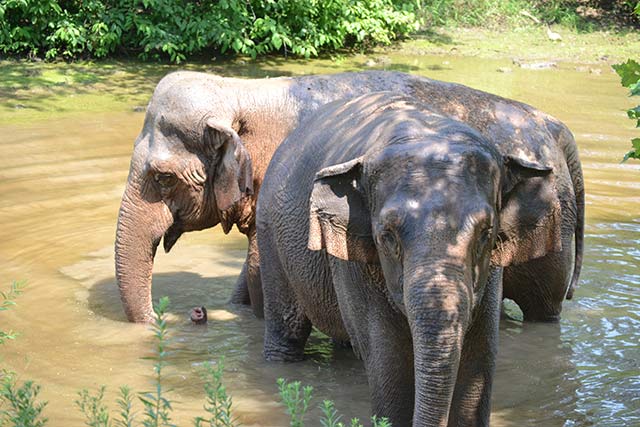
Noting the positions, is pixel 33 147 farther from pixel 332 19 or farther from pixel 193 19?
pixel 332 19

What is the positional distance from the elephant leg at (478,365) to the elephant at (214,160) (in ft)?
7.02

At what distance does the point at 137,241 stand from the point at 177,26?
11.4 meters

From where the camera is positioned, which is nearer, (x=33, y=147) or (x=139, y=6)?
(x=33, y=147)

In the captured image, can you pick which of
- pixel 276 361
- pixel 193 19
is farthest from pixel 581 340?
pixel 193 19

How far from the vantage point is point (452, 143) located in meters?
4.71

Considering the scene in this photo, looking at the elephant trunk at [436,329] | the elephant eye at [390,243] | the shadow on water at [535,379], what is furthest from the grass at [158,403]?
the shadow on water at [535,379]

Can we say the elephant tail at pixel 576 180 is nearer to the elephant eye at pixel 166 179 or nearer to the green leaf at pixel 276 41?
the elephant eye at pixel 166 179

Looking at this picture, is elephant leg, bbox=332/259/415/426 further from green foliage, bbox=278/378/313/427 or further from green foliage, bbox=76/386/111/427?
green foliage, bbox=76/386/111/427

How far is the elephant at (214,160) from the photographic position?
24.1 ft

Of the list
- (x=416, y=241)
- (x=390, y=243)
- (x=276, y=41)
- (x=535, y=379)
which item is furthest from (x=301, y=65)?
(x=416, y=241)

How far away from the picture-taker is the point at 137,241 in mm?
7629

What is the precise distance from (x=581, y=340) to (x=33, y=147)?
7221mm

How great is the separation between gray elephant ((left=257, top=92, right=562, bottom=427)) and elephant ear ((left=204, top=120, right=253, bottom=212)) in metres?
1.21

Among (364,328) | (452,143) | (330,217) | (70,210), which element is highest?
(452,143)
